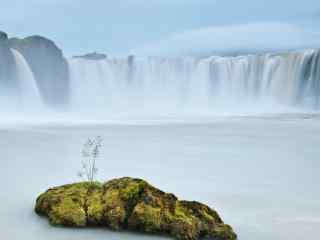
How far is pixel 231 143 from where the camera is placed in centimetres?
1516

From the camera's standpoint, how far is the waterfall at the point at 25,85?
144 ft

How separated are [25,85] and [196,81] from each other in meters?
19.7

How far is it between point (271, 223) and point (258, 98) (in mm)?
48613

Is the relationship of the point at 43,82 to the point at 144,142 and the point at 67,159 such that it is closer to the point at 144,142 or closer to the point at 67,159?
the point at 144,142

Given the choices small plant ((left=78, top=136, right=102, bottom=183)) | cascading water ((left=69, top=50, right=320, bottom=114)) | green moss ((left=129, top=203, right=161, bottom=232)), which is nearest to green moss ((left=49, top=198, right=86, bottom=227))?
green moss ((left=129, top=203, right=161, bottom=232))

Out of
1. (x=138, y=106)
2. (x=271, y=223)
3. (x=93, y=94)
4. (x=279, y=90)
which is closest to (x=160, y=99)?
(x=138, y=106)

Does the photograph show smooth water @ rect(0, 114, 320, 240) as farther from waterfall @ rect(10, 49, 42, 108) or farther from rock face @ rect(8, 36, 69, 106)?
rock face @ rect(8, 36, 69, 106)

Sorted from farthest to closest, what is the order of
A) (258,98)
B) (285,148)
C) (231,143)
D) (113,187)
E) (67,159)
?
(258,98) < (231,143) < (285,148) < (67,159) < (113,187)

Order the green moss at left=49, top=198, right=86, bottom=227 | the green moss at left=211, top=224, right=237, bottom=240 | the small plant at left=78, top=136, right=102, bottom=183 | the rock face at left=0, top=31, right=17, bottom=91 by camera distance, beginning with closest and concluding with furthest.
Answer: the green moss at left=211, top=224, right=237, bottom=240
the green moss at left=49, top=198, right=86, bottom=227
the small plant at left=78, top=136, right=102, bottom=183
the rock face at left=0, top=31, right=17, bottom=91

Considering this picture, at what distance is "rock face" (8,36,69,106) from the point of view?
48.5 meters

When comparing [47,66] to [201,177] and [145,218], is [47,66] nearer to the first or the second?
[201,177]

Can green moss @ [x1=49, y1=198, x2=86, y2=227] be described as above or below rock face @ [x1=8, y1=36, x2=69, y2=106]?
below

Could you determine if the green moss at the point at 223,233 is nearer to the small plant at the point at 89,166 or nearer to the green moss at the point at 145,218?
the green moss at the point at 145,218

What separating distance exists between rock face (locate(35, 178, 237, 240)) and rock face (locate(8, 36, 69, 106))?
142 feet
